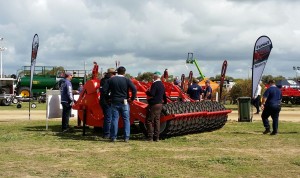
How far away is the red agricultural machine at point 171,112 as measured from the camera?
37.0ft

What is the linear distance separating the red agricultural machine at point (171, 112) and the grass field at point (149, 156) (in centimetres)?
33

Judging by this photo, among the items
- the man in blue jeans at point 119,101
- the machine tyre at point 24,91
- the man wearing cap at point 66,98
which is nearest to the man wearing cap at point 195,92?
the man wearing cap at point 66,98

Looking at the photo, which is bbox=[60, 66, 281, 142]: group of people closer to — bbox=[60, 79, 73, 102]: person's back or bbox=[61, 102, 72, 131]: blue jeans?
bbox=[60, 79, 73, 102]: person's back

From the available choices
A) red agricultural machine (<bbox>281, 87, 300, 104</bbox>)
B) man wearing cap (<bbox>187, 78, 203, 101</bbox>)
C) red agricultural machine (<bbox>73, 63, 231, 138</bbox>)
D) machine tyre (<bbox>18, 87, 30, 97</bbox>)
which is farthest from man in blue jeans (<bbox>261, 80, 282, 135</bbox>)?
machine tyre (<bbox>18, 87, 30, 97</bbox>)

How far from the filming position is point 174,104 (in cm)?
1161

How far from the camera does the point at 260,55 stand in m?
16.6

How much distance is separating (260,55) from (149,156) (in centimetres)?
930

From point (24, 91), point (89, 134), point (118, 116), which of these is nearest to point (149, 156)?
point (118, 116)

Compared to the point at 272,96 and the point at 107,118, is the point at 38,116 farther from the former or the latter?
the point at 272,96

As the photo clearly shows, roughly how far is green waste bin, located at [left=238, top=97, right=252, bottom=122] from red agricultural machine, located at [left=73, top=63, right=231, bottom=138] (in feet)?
11.4

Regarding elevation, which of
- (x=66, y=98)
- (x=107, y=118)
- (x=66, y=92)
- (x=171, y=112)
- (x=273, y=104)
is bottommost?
(x=107, y=118)

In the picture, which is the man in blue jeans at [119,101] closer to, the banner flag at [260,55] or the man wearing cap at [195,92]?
the man wearing cap at [195,92]

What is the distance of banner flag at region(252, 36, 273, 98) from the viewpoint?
1642cm

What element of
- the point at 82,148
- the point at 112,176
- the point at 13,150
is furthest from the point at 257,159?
the point at 13,150
